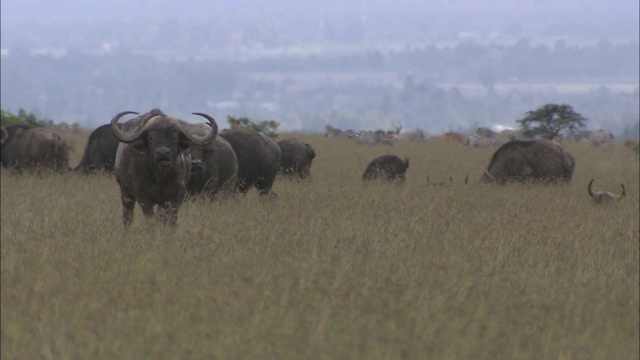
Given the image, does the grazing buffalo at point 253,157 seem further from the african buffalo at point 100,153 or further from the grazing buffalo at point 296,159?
the african buffalo at point 100,153

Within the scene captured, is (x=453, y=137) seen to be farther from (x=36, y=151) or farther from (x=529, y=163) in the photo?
(x=36, y=151)

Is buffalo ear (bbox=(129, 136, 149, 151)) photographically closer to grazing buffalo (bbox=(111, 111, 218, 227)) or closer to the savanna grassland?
grazing buffalo (bbox=(111, 111, 218, 227))

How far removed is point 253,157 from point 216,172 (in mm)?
1408

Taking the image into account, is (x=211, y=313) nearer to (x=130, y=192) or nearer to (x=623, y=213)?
(x=130, y=192)

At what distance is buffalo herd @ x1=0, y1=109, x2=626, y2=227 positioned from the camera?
950 centimetres

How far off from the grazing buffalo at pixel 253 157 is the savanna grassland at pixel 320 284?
1.69 metres

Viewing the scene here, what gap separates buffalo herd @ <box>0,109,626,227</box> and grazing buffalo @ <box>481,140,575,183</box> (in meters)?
0.02

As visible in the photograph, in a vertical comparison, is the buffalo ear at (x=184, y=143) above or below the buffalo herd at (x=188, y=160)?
above

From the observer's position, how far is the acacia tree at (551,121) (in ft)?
116

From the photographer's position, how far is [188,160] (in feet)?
33.8

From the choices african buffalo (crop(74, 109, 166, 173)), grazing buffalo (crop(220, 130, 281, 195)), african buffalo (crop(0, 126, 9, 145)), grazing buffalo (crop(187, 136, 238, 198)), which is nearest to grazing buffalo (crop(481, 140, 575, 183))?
grazing buffalo (crop(220, 130, 281, 195))

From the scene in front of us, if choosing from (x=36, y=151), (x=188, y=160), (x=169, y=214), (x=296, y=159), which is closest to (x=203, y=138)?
(x=188, y=160)

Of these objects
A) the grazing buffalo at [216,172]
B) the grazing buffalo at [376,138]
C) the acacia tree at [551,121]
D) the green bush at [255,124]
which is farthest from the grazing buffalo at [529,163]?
the grazing buffalo at [376,138]

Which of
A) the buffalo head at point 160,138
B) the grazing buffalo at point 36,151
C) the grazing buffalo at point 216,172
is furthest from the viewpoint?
the grazing buffalo at point 36,151
